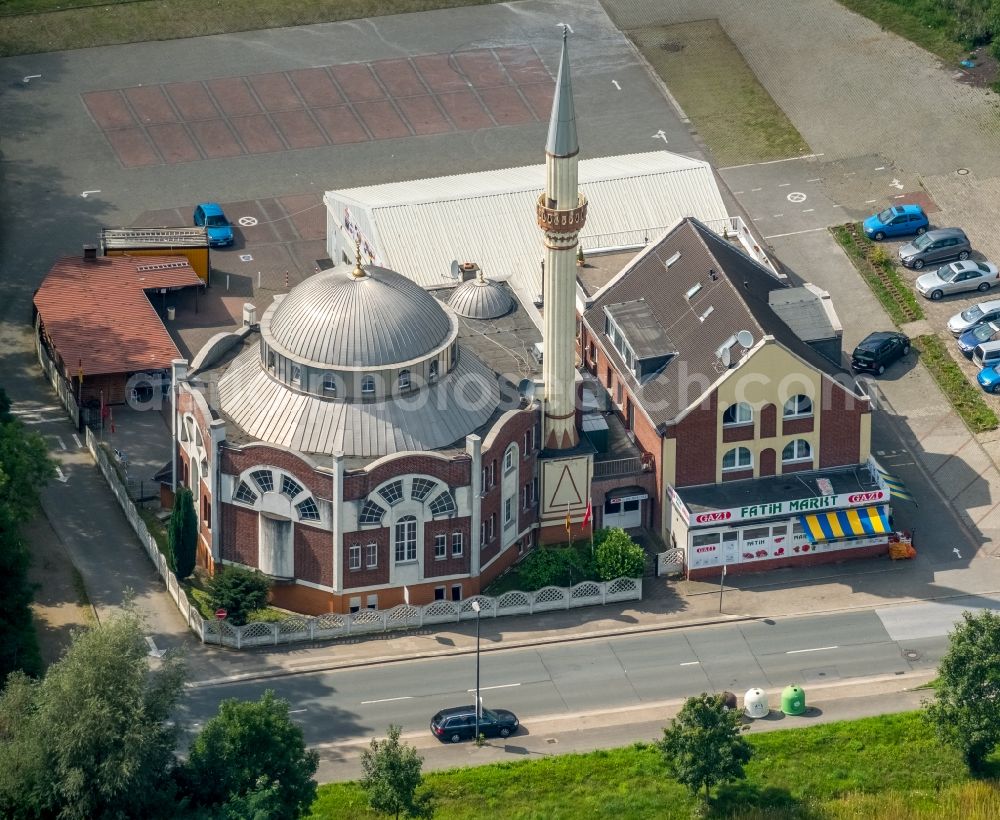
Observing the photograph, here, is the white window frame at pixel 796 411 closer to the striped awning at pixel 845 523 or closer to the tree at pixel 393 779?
the striped awning at pixel 845 523

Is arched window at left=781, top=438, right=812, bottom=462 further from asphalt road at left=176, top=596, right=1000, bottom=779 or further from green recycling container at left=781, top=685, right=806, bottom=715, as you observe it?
green recycling container at left=781, top=685, right=806, bottom=715

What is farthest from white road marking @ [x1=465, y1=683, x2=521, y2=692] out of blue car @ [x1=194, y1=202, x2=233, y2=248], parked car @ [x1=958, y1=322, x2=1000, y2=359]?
blue car @ [x1=194, y1=202, x2=233, y2=248]

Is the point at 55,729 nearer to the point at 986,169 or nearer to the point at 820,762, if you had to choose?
the point at 820,762

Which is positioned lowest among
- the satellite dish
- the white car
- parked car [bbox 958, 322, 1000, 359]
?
the satellite dish

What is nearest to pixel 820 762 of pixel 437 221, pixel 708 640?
pixel 708 640

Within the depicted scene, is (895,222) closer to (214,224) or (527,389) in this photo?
(527,389)

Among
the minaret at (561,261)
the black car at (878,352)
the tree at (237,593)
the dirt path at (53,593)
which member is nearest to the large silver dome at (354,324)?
the minaret at (561,261)

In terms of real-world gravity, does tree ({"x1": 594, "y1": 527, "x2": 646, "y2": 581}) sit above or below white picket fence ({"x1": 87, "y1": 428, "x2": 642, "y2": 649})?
above
